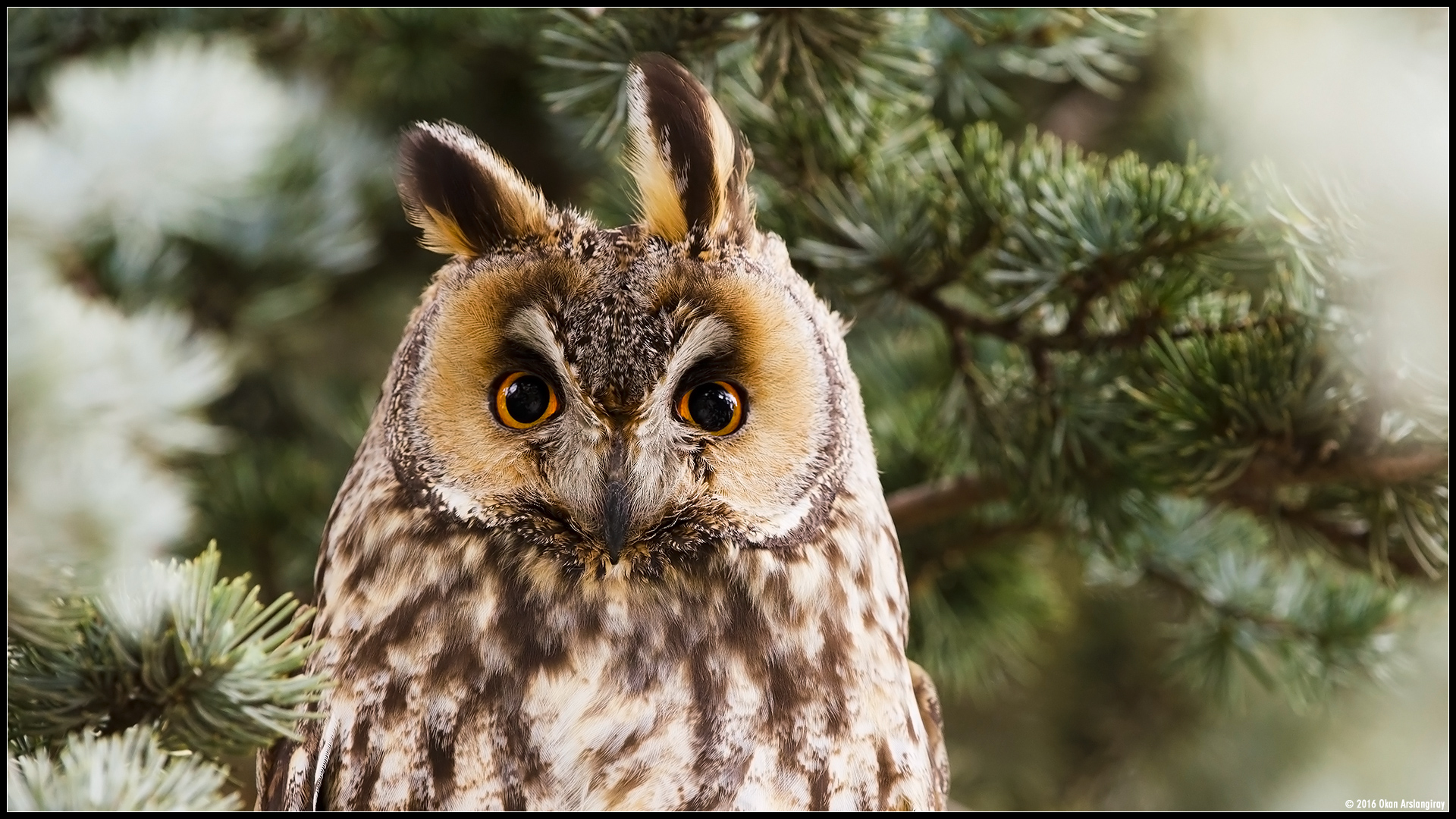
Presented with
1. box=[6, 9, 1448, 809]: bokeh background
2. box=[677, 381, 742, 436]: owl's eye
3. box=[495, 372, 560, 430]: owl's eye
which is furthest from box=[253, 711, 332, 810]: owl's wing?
box=[677, 381, 742, 436]: owl's eye

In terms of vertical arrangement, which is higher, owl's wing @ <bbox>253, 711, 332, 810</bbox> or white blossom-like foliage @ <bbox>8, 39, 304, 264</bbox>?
white blossom-like foliage @ <bbox>8, 39, 304, 264</bbox>

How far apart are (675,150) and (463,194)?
22 cm

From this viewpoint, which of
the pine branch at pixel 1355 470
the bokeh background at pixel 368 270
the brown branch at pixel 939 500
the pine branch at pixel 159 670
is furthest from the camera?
the brown branch at pixel 939 500

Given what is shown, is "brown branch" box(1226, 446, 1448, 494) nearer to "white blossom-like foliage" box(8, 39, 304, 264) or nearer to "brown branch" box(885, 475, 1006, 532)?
"brown branch" box(885, 475, 1006, 532)

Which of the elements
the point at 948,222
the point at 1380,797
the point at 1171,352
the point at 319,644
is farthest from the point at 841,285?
the point at 1380,797

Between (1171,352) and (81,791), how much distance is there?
1103 millimetres

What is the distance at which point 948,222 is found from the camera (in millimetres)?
1443

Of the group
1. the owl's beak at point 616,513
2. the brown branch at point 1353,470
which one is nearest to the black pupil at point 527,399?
the owl's beak at point 616,513

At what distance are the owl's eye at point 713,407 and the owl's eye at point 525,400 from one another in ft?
0.42

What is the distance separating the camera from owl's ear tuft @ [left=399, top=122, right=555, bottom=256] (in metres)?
1.18

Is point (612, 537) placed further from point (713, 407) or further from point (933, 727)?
point (933, 727)

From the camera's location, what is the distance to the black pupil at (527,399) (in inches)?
46.1

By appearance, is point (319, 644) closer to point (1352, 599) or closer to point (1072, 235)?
point (1072, 235)

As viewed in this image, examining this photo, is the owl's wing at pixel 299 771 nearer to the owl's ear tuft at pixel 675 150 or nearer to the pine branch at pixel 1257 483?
the owl's ear tuft at pixel 675 150
